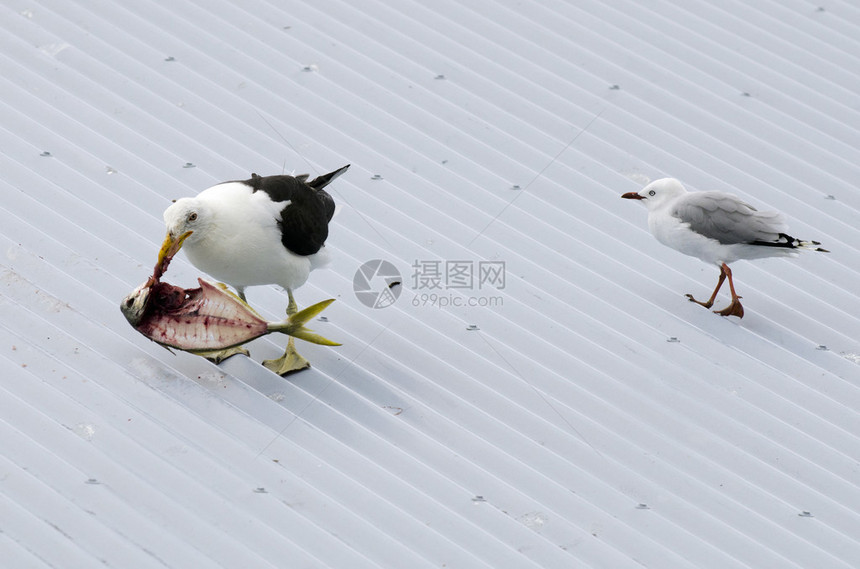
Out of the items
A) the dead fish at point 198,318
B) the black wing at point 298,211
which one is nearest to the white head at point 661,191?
the black wing at point 298,211

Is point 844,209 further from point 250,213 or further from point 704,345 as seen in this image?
point 250,213

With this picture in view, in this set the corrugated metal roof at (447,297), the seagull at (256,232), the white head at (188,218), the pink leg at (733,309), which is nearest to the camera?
the corrugated metal roof at (447,297)

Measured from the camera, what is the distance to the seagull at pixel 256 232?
4.84 metres

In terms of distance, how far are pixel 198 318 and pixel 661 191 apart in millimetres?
2453

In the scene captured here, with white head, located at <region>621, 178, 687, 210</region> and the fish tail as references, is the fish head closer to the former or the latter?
the fish tail

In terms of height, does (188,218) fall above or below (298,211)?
above

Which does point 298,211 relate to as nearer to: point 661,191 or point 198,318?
point 198,318

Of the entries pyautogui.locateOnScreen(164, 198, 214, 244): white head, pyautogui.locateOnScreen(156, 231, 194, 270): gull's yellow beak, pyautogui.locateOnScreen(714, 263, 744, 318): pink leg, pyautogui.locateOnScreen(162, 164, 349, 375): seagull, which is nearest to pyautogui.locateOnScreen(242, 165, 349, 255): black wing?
pyautogui.locateOnScreen(162, 164, 349, 375): seagull

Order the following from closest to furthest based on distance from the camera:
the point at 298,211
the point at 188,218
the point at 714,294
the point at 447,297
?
the point at 188,218
the point at 298,211
the point at 447,297
the point at 714,294

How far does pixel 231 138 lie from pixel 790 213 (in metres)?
3.06

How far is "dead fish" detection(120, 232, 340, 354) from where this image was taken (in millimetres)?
4871

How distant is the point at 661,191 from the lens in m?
5.86

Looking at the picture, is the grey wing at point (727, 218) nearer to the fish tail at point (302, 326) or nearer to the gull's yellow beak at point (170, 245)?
the fish tail at point (302, 326)

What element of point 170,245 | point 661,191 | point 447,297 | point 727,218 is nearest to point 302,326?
point 170,245
